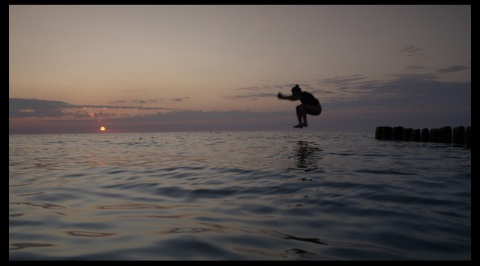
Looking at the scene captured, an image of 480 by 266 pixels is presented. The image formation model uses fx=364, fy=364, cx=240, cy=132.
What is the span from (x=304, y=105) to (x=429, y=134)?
22.9 meters

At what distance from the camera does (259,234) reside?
5219mm

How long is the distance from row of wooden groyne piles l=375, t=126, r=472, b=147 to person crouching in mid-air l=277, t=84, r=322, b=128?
17437mm

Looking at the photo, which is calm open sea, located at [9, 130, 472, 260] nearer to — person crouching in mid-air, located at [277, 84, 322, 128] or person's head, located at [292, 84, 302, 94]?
person crouching in mid-air, located at [277, 84, 322, 128]

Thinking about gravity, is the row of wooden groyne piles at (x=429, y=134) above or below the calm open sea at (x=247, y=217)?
above

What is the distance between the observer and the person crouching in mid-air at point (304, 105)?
11062mm

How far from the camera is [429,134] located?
97.3 ft

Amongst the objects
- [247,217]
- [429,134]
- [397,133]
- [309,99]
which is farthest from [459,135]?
[247,217]

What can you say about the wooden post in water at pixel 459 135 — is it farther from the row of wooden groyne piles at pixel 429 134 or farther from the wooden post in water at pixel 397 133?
the wooden post in water at pixel 397 133

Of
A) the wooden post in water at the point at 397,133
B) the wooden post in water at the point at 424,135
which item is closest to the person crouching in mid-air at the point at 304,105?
the wooden post in water at the point at 424,135

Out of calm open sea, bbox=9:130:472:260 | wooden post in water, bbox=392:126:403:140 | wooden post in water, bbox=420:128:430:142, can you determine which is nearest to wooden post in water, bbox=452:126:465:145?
wooden post in water, bbox=420:128:430:142

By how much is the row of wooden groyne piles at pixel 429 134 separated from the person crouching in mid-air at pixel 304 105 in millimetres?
17437
